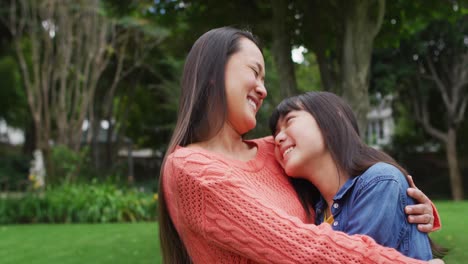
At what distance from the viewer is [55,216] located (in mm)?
11695

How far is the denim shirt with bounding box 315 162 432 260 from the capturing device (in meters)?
1.55

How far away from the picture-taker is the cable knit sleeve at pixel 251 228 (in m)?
1.40

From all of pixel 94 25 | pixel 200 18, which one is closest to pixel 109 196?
pixel 200 18

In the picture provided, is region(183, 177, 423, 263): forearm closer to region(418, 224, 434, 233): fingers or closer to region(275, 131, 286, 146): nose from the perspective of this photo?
region(418, 224, 434, 233): fingers

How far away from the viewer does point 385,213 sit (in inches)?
61.0

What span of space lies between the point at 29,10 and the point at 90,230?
10.3 meters

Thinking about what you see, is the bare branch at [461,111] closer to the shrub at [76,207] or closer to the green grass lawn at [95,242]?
the green grass lawn at [95,242]

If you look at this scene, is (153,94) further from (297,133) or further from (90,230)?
(297,133)

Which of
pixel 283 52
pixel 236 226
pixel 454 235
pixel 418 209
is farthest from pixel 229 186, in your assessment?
pixel 454 235

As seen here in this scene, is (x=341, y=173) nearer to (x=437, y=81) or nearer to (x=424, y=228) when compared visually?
(x=424, y=228)

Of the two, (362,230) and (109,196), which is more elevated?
(362,230)

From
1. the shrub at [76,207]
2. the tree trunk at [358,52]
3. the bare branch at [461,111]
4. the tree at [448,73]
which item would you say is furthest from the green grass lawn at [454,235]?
the bare branch at [461,111]

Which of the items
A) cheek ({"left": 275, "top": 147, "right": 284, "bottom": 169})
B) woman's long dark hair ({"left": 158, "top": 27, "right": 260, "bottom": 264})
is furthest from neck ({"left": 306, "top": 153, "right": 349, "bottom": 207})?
woman's long dark hair ({"left": 158, "top": 27, "right": 260, "bottom": 264})

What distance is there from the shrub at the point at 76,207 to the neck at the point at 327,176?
10.2 metres
